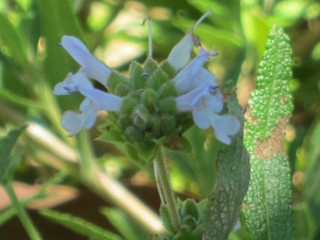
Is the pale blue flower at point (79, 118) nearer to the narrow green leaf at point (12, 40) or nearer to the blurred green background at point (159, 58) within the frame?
the blurred green background at point (159, 58)

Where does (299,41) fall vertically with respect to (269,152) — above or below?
above

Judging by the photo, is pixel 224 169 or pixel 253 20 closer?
pixel 224 169

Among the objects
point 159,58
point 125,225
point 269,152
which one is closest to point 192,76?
point 269,152

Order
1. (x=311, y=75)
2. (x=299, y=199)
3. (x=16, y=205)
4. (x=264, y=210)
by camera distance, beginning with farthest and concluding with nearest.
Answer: (x=311, y=75)
(x=299, y=199)
(x=16, y=205)
(x=264, y=210)

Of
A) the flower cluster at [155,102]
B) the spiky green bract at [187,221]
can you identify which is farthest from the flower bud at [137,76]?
the spiky green bract at [187,221]

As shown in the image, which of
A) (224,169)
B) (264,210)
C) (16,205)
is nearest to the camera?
(224,169)

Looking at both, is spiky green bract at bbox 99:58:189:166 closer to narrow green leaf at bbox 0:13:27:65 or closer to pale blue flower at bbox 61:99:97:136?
pale blue flower at bbox 61:99:97:136

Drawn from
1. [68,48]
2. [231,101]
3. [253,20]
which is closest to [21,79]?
[253,20]

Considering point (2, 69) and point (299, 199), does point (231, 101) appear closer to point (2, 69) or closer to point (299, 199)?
point (299, 199)
